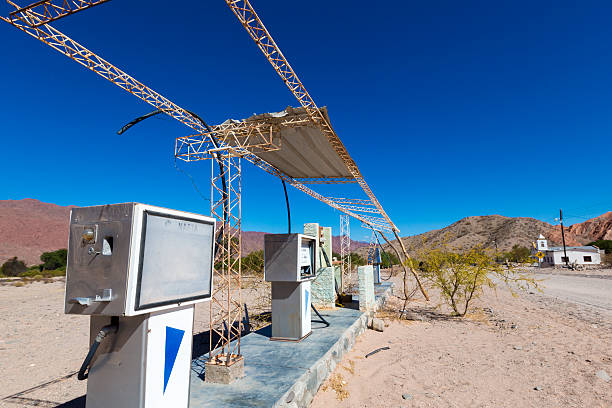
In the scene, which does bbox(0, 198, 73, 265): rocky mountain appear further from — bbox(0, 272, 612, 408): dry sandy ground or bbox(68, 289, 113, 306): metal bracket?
bbox(68, 289, 113, 306): metal bracket

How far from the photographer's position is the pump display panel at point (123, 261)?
7.50 feet

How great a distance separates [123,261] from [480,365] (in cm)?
614

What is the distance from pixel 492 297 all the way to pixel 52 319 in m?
17.0

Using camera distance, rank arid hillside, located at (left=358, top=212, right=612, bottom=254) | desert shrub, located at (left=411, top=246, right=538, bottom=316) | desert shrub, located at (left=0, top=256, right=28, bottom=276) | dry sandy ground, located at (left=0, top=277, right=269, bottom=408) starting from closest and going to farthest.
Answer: dry sandy ground, located at (left=0, top=277, right=269, bottom=408)
desert shrub, located at (left=411, top=246, right=538, bottom=316)
desert shrub, located at (left=0, top=256, right=28, bottom=276)
arid hillside, located at (left=358, top=212, right=612, bottom=254)

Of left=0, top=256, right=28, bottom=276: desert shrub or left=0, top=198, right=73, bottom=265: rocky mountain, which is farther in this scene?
left=0, top=198, right=73, bottom=265: rocky mountain

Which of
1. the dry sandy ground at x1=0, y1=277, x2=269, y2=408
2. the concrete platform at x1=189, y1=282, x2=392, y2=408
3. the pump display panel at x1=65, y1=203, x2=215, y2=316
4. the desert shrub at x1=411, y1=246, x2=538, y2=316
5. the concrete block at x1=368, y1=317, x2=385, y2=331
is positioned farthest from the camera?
the desert shrub at x1=411, y1=246, x2=538, y2=316

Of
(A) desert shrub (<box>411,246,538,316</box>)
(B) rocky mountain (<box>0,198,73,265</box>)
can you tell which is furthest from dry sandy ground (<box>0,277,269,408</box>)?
(B) rocky mountain (<box>0,198,73,265</box>)

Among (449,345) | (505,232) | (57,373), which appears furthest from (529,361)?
(505,232)

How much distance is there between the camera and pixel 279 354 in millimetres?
5445

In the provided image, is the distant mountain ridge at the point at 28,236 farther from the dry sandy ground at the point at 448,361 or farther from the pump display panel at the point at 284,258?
the pump display panel at the point at 284,258

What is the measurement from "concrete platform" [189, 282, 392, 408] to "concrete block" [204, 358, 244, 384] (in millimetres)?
70

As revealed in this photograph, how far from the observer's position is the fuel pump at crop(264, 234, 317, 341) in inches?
245

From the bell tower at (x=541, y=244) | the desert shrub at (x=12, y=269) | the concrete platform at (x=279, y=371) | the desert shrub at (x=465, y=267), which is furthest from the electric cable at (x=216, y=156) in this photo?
the bell tower at (x=541, y=244)

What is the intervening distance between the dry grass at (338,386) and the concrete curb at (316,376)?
0.27ft
